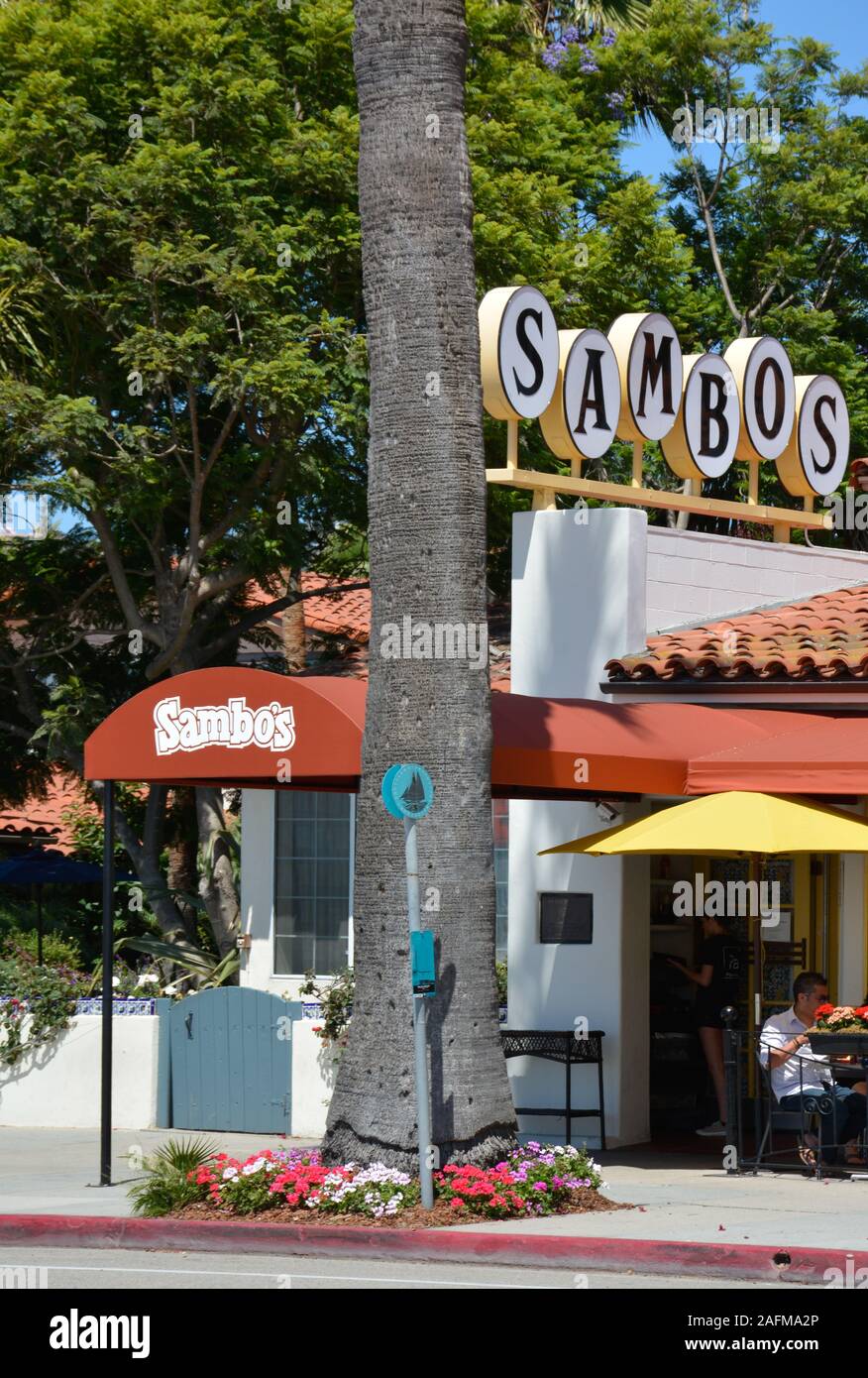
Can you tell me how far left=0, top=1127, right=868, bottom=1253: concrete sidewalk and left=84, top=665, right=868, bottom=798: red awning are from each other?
2582mm

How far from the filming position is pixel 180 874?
28.8 m

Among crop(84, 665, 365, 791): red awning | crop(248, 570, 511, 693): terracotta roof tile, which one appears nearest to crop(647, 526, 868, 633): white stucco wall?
crop(248, 570, 511, 693): terracotta roof tile

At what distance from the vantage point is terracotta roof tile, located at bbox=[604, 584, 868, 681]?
15.0 m

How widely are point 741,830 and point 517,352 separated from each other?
17.4 feet

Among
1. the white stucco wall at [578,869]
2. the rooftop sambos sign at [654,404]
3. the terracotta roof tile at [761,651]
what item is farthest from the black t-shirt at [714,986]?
the rooftop sambos sign at [654,404]

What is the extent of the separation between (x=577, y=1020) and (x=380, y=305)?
602 centimetres

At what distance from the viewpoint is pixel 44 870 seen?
26.4m

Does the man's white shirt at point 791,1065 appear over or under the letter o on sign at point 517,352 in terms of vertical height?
under

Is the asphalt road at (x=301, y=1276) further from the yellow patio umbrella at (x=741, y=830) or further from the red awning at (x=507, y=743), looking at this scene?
the yellow patio umbrella at (x=741, y=830)

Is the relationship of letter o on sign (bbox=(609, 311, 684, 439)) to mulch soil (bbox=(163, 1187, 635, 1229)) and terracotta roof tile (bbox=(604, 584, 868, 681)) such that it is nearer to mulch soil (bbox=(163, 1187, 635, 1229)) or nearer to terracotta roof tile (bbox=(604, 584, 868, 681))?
terracotta roof tile (bbox=(604, 584, 868, 681))

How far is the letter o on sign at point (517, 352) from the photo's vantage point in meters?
16.1

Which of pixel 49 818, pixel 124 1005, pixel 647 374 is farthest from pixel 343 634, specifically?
pixel 49 818

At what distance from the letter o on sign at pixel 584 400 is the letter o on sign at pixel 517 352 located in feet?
0.53

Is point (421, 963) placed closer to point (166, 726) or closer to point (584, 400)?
point (166, 726)
